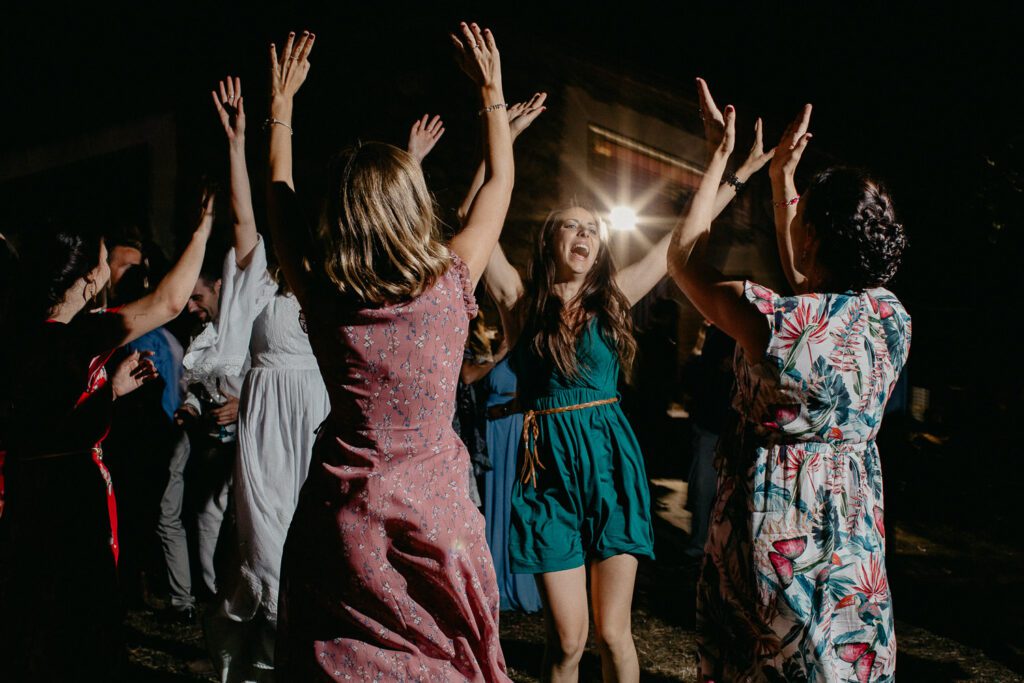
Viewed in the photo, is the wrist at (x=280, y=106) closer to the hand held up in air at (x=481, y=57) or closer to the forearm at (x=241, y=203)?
the forearm at (x=241, y=203)

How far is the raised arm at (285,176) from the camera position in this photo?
1.77m

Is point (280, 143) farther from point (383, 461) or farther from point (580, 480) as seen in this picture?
point (580, 480)

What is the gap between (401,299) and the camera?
5.42 feet

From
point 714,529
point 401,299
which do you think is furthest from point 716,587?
point 401,299

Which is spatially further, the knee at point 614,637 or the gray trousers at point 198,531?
the gray trousers at point 198,531

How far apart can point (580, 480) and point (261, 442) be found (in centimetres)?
138

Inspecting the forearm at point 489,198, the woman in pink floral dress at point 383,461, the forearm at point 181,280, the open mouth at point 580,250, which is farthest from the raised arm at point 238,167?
the open mouth at point 580,250

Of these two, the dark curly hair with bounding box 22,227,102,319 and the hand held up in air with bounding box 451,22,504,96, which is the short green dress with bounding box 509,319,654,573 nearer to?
the hand held up in air with bounding box 451,22,504,96

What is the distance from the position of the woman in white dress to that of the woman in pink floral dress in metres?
1.20

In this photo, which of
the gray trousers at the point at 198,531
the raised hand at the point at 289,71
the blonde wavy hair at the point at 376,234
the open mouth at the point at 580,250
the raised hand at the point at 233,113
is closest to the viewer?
the blonde wavy hair at the point at 376,234

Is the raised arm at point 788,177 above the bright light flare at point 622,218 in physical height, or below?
below

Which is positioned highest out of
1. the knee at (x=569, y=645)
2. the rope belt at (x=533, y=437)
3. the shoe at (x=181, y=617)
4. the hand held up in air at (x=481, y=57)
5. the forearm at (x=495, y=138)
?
the hand held up in air at (x=481, y=57)

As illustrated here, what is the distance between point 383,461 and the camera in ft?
5.60

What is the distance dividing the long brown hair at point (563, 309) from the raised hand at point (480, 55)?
0.97 meters
